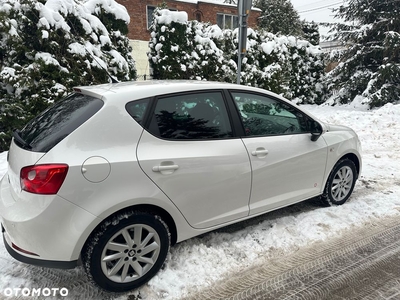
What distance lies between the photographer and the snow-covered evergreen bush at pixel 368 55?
1066 centimetres

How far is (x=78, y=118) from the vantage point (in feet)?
7.57

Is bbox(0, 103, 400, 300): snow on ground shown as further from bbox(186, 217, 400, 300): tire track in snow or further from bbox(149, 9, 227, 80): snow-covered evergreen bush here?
bbox(149, 9, 227, 80): snow-covered evergreen bush

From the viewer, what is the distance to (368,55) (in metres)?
11.7

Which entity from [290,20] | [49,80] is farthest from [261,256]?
[290,20]

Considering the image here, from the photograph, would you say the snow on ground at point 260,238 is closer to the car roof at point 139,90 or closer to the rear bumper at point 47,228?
the rear bumper at point 47,228

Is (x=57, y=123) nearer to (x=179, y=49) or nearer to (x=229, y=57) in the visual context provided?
(x=179, y=49)

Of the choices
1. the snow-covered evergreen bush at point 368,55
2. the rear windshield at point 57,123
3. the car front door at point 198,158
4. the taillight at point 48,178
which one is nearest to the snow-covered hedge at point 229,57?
the snow-covered evergreen bush at point 368,55

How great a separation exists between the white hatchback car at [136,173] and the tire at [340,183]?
840 millimetres

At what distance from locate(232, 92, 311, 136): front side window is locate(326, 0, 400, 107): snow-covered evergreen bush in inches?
350

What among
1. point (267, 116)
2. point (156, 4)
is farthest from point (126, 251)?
point (156, 4)

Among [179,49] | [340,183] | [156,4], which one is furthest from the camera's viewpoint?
[156,4]

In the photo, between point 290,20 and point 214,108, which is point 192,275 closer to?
point 214,108

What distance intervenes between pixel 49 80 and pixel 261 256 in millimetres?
5006

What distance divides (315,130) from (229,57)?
21.4 feet
